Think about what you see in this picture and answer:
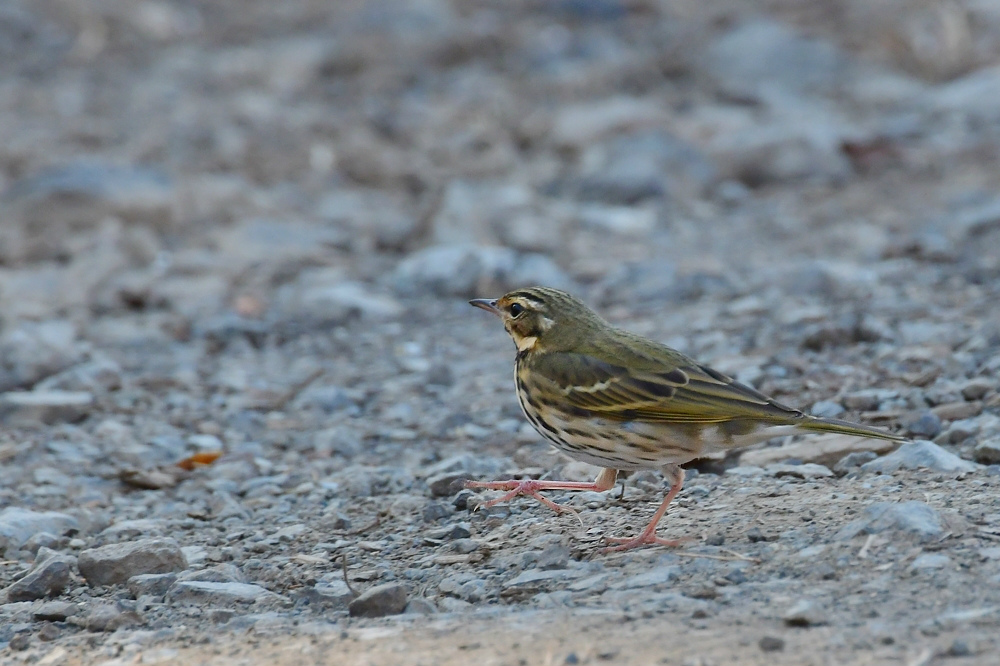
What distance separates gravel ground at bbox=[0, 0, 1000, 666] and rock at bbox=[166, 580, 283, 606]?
2 centimetres

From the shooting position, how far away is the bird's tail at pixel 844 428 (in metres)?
5.18

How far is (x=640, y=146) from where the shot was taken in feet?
42.0

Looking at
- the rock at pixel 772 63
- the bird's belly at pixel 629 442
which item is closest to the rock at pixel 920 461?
the bird's belly at pixel 629 442

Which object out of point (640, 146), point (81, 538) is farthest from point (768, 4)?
point (81, 538)

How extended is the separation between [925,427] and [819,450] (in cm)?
56

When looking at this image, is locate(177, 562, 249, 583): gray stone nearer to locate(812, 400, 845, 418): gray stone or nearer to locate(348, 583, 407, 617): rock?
locate(348, 583, 407, 617): rock

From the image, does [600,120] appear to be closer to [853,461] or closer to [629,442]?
[853,461]

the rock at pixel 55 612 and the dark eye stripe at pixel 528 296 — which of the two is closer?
the rock at pixel 55 612

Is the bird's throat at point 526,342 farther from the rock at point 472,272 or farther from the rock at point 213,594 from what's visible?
the rock at point 472,272

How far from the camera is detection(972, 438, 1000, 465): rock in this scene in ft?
19.4

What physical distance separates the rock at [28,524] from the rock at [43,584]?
2.10 ft

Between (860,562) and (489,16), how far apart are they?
43.7 ft

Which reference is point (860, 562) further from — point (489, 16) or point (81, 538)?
point (489, 16)

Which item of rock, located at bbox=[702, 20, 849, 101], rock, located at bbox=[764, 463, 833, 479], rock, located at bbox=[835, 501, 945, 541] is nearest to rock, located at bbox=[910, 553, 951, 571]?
rock, located at bbox=[835, 501, 945, 541]
